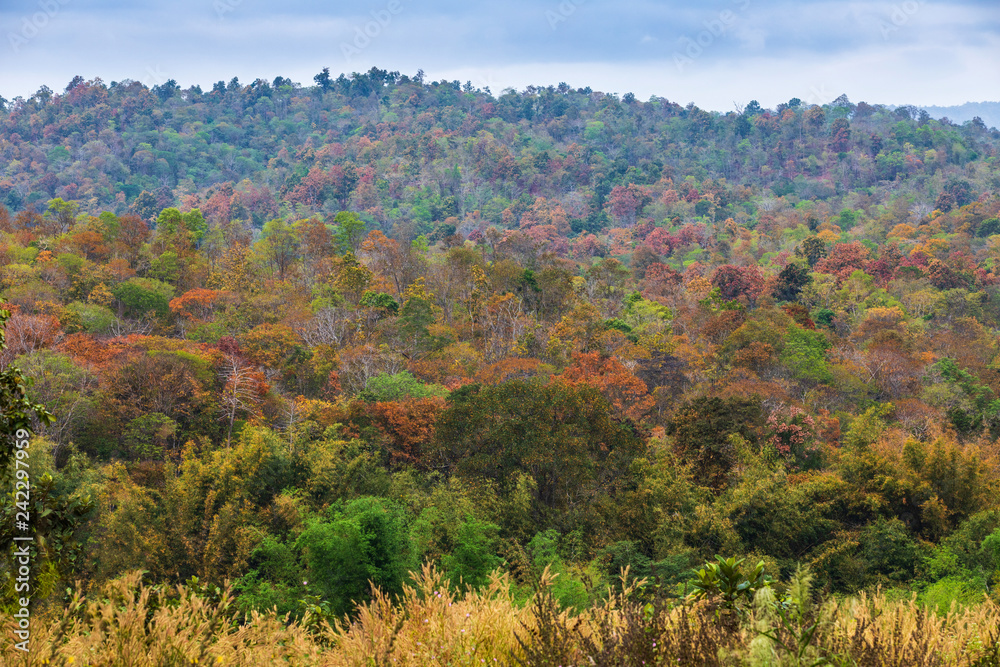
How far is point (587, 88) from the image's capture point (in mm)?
108438

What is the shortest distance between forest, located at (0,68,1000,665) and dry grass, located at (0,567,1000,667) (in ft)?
0.08

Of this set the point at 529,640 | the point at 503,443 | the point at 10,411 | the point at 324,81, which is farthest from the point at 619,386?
the point at 324,81

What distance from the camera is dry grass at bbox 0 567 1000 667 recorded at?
3.73 metres

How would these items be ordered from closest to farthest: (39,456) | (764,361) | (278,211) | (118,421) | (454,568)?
(454,568) → (39,456) → (118,421) → (764,361) → (278,211)

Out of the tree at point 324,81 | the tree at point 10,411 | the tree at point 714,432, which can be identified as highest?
the tree at point 324,81

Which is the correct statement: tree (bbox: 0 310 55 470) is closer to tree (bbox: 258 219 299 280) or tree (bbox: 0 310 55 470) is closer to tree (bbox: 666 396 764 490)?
tree (bbox: 666 396 764 490)

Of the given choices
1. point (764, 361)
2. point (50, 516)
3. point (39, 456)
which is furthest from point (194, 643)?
point (764, 361)

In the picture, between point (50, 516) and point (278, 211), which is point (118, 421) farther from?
point (278, 211)

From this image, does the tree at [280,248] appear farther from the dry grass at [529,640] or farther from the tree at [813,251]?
the dry grass at [529,640]

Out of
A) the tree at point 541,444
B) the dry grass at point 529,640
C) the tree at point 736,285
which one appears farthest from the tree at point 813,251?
the dry grass at point 529,640

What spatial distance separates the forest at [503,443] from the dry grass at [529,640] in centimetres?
3

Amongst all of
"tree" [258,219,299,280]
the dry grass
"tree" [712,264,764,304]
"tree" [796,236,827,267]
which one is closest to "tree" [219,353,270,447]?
the dry grass

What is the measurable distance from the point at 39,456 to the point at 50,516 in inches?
446

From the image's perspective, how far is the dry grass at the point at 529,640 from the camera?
3.73m
